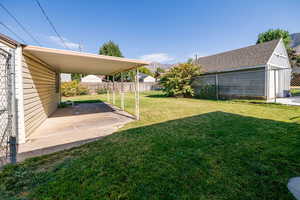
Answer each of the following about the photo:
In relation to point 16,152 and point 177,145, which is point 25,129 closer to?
point 16,152

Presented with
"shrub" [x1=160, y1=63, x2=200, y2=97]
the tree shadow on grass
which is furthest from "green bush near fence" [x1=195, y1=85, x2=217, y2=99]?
the tree shadow on grass

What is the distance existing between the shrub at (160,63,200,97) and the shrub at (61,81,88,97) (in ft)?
37.6

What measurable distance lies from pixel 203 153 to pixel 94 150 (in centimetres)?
201

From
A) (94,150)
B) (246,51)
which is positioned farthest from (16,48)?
(246,51)

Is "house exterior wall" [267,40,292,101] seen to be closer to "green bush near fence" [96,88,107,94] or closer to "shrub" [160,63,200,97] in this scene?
"shrub" [160,63,200,97]

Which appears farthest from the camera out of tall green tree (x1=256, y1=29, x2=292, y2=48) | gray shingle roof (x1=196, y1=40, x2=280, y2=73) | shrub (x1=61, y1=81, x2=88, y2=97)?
tall green tree (x1=256, y1=29, x2=292, y2=48)

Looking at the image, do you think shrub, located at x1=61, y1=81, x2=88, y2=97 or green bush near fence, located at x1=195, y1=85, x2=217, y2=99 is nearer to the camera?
green bush near fence, located at x1=195, y1=85, x2=217, y2=99

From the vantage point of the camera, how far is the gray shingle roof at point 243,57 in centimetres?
957

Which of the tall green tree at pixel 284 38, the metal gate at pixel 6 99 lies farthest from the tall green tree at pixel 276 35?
the metal gate at pixel 6 99

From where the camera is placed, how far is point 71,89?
639 inches

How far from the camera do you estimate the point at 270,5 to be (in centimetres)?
791

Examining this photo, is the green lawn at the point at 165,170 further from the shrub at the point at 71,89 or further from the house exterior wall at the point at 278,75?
the shrub at the point at 71,89

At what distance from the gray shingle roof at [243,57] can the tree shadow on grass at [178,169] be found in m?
8.71

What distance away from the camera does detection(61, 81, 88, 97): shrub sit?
51.6 ft
